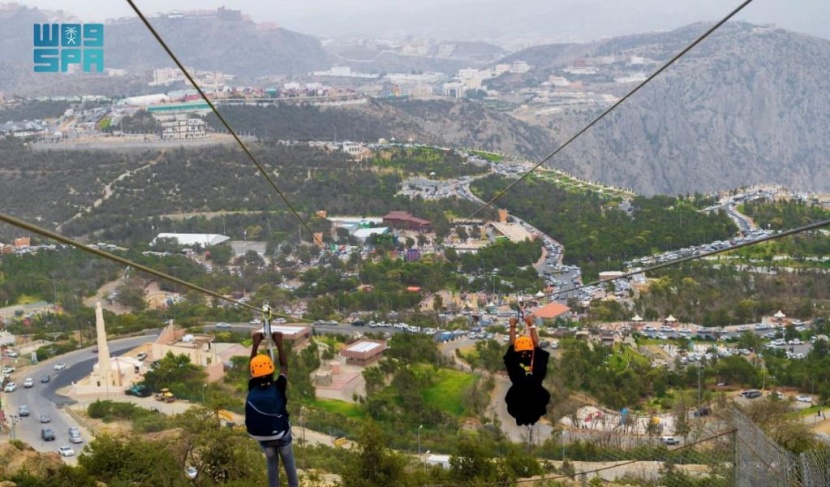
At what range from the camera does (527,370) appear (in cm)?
528

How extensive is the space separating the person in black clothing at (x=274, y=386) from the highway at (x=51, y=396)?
1157cm

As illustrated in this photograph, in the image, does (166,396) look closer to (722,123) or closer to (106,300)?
(106,300)

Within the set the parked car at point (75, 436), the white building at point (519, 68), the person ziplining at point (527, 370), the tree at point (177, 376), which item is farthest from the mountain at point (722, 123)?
the person ziplining at point (527, 370)

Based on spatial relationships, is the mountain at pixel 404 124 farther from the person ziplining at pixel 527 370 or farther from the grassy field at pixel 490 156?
the person ziplining at pixel 527 370

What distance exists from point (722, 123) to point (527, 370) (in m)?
87.6

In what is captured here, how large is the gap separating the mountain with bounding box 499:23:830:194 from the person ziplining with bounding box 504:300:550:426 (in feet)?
233

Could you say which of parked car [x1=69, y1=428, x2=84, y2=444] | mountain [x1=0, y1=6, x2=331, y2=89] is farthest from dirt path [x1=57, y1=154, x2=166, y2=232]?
mountain [x1=0, y1=6, x2=331, y2=89]

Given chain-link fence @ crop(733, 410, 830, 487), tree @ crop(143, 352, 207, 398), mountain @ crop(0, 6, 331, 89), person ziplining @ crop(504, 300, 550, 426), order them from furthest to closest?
mountain @ crop(0, 6, 331, 89)
tree @ crop(143, 352, 207, 398)
chain-link fence @ crop(733, 410, 830, 487)
person ziplining @ crop(504, 300, 550, 426)

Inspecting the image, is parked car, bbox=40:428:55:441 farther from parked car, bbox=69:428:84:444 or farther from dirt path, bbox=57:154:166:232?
dirt path, bbox=57:154:166:232

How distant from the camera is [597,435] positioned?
15.9 meters

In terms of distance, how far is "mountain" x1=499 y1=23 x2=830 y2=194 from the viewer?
3187 inches

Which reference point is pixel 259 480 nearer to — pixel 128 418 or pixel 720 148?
pixel 128 418

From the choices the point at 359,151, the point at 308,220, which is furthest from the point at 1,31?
the point at 308,220

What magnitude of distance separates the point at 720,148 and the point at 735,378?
6930cm
